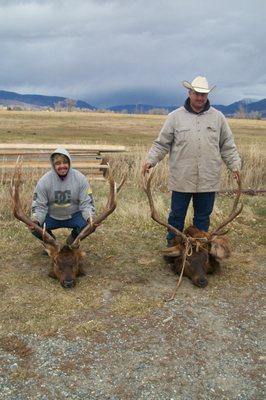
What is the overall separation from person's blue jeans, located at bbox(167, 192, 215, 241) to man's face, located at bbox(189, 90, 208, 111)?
1.17 metres

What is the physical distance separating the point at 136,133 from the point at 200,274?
82.4 ft

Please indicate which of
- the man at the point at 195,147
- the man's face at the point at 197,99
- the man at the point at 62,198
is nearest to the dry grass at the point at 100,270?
the man at the point at 62,198

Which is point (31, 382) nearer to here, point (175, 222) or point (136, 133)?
point (175, 222)

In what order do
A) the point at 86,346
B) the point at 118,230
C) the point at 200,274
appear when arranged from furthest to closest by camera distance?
the point at 118,230
the point at 200,274
the point at 86,346

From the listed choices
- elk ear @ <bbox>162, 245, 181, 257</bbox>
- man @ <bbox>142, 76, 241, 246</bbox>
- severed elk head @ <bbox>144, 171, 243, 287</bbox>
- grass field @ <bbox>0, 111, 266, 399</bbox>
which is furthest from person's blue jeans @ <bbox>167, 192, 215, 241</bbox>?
grass field @ <bbox>0, 111, 266, 399</bbox>

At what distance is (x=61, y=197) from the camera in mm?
7051

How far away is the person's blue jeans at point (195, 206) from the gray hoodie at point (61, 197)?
1163 millimetres

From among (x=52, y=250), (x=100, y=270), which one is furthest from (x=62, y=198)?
(x=100, y=270)

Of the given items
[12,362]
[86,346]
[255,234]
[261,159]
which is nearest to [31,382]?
[12,362]

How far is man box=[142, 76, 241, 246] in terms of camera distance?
22.4ft

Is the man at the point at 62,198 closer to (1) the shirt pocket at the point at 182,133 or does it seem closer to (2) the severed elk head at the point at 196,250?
(2) the severed elk head at the point at 196,250

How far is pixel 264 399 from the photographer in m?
4.32

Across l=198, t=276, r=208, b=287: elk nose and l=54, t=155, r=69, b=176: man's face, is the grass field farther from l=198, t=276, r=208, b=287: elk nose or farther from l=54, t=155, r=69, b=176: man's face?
l=54, t=155, r=69, b=176: man's face

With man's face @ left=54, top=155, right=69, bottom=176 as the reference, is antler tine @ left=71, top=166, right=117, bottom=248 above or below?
below
